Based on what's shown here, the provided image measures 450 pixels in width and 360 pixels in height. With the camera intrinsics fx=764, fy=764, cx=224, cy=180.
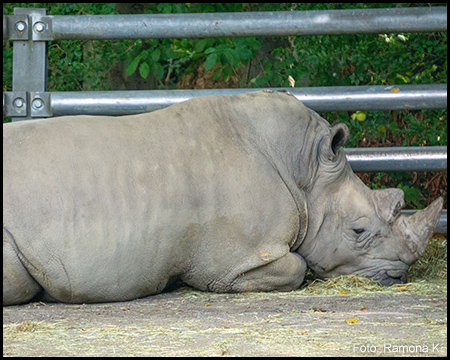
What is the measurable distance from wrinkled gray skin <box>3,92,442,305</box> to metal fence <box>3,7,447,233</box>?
0.85 meters

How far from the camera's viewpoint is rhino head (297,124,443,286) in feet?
18.1

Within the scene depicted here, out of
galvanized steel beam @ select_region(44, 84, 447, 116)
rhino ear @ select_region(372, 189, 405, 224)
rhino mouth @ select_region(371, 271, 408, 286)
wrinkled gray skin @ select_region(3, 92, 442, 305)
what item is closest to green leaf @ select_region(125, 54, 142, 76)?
galvanized steel beam @ select_region(44, 84, 447, 116)

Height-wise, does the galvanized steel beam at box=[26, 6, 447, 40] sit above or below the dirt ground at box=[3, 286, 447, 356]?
above

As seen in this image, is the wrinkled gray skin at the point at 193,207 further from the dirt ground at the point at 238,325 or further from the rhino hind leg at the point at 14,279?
the dirt ground at the point at 238,325

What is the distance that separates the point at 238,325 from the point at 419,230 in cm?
216

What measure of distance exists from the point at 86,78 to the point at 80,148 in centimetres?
552

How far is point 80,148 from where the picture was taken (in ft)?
15.7

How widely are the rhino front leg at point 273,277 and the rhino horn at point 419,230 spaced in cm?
91

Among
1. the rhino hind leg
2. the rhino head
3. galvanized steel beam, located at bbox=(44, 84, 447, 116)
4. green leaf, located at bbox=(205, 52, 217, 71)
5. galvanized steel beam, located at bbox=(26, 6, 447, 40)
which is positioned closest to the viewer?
the rhino hind leg

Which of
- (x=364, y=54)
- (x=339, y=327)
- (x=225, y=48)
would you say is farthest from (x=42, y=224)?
(x=364, y=54)

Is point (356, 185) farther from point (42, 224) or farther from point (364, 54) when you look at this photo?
point (364, 54)

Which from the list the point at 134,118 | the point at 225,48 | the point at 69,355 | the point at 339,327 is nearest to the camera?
the point at 69,355

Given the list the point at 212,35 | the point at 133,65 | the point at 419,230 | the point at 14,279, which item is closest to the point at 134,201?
the point at 14,279

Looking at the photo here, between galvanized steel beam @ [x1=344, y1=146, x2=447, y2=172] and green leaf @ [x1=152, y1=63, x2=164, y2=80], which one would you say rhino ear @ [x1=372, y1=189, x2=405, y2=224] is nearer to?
galvanized steel beam @ [x1=344, y1=146, x2=447, y2=172]
